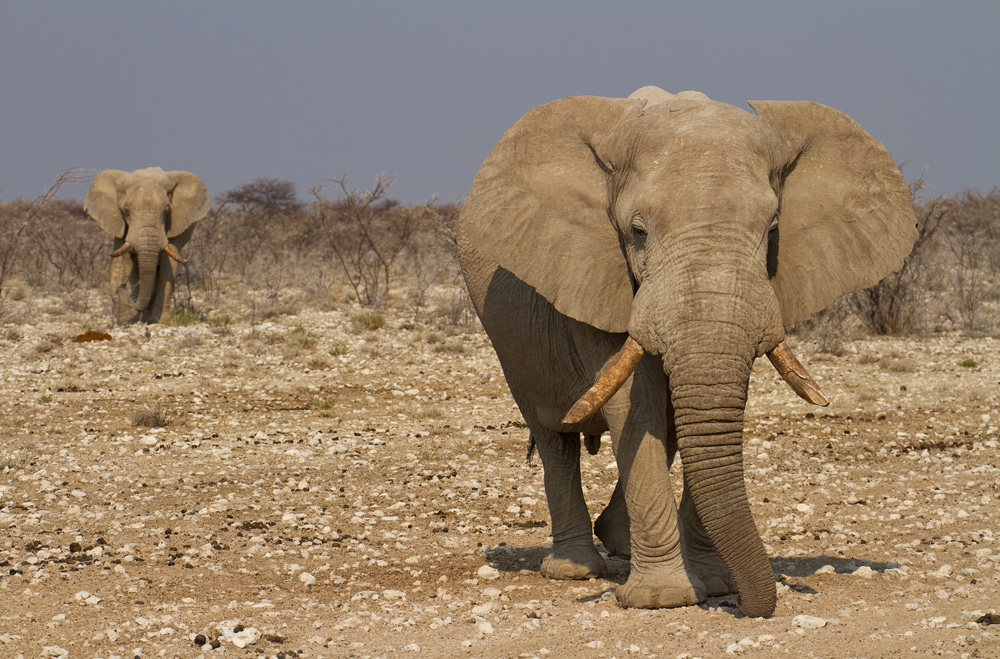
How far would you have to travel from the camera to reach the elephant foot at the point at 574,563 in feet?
19.2

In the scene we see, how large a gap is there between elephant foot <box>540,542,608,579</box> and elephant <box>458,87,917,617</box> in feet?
2.41

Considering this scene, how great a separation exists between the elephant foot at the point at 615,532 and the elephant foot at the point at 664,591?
1.28 meters

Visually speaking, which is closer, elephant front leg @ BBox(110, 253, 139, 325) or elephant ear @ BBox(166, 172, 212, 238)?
elephant front leg @ BBox(110, 253, 139, 325)

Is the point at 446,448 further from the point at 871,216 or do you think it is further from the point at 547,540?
the point at 871,216

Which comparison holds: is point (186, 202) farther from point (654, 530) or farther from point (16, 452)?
point (654, 530)

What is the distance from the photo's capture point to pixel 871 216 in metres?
4.95

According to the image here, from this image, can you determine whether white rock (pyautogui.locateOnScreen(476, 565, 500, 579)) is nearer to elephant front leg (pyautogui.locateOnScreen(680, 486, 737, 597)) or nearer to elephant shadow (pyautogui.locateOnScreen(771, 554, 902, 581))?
elephant front leg (pyautogui.locateOnScreen(680, 486, 737, 597))

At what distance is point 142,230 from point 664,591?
49.6ft

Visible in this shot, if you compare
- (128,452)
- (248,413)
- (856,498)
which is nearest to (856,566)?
(856,498)

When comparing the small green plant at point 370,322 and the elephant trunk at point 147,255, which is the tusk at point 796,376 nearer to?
the small green plant at point 370,322

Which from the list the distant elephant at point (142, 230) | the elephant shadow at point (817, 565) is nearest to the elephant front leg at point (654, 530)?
the elephant shadow at point (817, 565)

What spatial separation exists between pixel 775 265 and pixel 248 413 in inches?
285

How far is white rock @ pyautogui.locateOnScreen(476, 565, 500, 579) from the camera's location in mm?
5859

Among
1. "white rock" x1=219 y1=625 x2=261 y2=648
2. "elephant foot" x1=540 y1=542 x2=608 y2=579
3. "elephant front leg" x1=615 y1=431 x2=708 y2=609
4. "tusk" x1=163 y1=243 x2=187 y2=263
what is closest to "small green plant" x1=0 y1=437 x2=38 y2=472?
"white rock" x1=219 y1=625 x2=261 y2=648
